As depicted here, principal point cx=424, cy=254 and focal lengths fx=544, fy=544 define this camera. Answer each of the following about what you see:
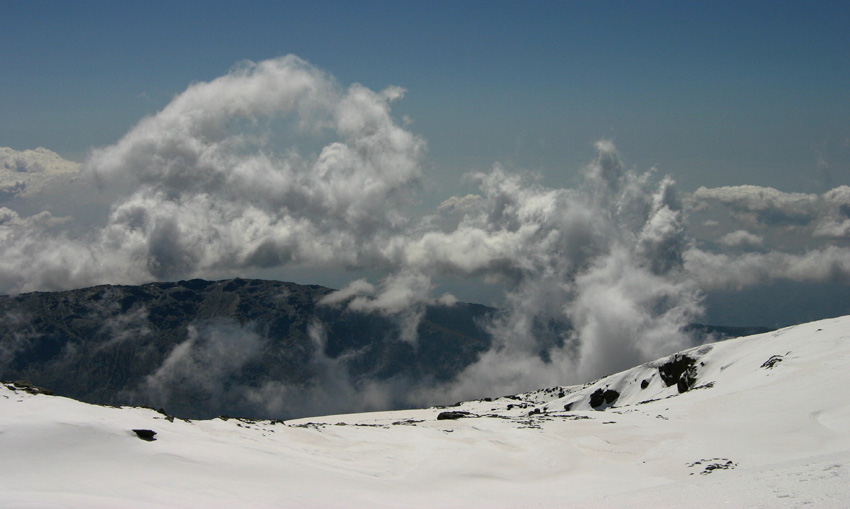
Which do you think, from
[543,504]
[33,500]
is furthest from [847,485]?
[33,500]

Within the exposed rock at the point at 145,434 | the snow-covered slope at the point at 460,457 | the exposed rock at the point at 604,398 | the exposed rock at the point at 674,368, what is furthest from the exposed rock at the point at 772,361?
the exposed rock at the point at 145,434

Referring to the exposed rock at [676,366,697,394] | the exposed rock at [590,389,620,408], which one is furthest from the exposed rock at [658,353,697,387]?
the exposed rock at [590,389,620,408]

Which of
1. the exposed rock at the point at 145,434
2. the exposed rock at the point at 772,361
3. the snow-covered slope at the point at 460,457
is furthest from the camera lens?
the exposed rock at the point at 772,361

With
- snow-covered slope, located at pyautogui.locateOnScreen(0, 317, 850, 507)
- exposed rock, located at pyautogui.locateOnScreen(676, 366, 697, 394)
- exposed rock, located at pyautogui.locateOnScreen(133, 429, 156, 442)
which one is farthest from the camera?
exposed rock, located at pyautogui.locateOnScreen(676, 366, 697, 394)

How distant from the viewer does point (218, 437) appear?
37281 mm

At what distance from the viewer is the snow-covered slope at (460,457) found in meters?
24.5

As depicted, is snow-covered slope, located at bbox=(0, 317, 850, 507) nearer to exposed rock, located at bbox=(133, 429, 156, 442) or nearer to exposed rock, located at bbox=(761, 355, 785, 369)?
exposed rock, located at bbox=(133, 429, 156, 442)

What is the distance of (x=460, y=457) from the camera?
135ft

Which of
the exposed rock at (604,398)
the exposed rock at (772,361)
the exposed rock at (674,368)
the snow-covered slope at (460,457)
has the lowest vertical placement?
the snow-covered slope at (460,457)

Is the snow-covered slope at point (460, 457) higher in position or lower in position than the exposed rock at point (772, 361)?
lower

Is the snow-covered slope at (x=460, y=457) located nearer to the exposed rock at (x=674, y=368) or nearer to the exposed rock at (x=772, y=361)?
the exposed rock at (x=772, y=361)

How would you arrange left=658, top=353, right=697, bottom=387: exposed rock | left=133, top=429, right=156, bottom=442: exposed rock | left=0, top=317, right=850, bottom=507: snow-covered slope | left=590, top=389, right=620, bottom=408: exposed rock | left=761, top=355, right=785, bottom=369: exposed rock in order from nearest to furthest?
left=0, top=317, right=850, bottom=507: snow-covered slope
left=133, top=429, right=156, bottom=442: exposed rock
left=761, top=355, right=785, bottom=369: exposed rock
left=658, top=353, right=697, bottom=387: exposed rock
left=590, top=389, right=620, bottom=408: exposed rock

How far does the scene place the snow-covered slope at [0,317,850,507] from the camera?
80.5 feet

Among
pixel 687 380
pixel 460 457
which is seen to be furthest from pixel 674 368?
pixel 460 457
